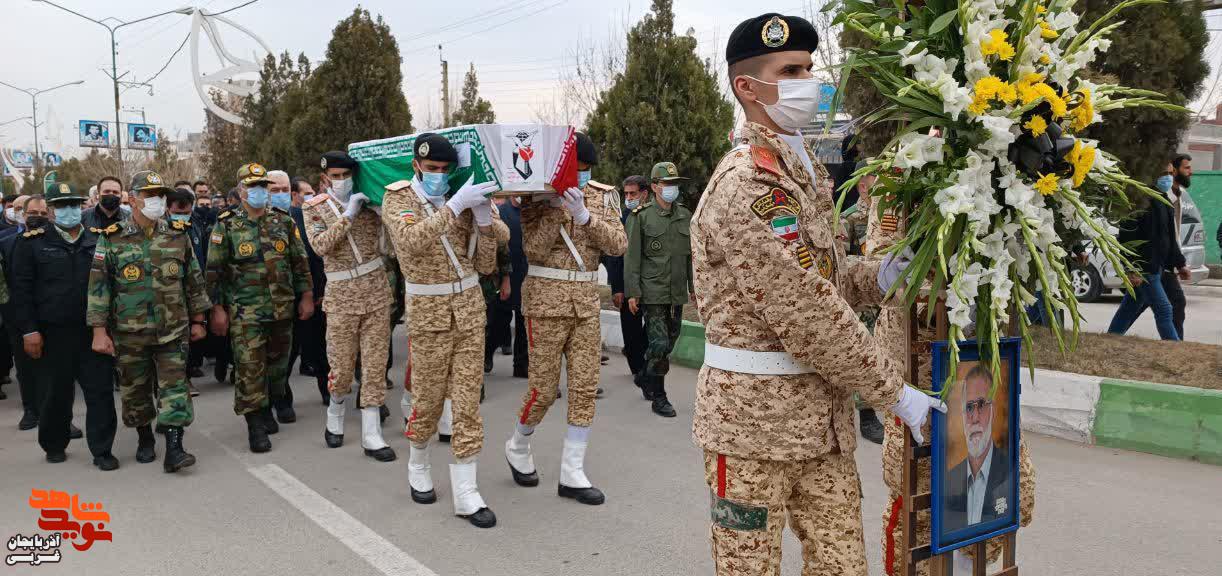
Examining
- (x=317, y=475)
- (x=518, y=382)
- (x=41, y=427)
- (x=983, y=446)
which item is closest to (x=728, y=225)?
(x=983, y=446)

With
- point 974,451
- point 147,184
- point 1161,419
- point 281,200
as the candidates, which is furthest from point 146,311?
point 1161,419

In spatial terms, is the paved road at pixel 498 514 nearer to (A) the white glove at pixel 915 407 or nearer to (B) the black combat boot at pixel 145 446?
(B) the black combat boot at pixel 145 446

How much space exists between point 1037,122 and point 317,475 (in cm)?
476

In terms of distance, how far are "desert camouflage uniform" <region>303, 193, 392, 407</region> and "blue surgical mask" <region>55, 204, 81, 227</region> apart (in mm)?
1608

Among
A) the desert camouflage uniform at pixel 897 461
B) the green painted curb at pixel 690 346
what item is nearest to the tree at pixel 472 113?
the green painted curb at pixel 690 346

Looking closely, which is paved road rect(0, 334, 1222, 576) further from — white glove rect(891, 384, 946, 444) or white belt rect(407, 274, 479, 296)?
white glove rect(891, 384, 946, 444)

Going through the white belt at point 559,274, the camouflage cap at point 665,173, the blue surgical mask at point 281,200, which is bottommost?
the white belt at point 559,274

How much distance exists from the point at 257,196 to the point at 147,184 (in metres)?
0.89

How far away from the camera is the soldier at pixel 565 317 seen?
4.95 metres

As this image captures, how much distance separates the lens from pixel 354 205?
600 centimetres

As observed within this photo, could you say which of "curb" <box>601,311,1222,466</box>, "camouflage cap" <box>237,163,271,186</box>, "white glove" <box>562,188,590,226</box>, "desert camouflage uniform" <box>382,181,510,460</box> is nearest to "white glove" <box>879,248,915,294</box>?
"white glove" <box>562,188,590,226</box>

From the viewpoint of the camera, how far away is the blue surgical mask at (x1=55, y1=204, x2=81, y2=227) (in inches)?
237

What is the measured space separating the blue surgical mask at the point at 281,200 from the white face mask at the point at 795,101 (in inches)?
211

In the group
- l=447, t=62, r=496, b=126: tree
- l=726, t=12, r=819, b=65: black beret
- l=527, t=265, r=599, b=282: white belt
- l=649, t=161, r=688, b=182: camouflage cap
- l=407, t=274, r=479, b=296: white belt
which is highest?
l=447, t=62, r=496, b=126: tree
